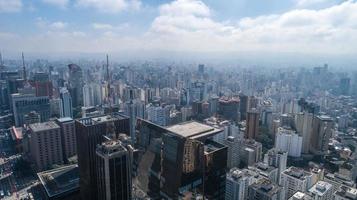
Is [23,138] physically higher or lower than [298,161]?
higher

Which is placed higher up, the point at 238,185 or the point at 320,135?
the point at 320,135

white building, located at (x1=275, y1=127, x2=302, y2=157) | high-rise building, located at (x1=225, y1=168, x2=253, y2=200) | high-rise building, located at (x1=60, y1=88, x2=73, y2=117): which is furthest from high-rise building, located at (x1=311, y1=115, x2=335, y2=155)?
high-rise building, located at (x1=60, y1=88, x2=73, y2=117)

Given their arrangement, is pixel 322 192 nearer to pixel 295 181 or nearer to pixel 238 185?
pixel 295 181

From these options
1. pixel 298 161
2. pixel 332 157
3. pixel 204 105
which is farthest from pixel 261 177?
pixel 204 105

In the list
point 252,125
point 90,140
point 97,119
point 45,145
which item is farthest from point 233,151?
point 45,145

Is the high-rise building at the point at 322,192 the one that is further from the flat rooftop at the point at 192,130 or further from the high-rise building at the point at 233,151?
the high-rise building at the point at 233,151

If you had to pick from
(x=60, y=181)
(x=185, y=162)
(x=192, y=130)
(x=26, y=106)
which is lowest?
(x=60, y=181)

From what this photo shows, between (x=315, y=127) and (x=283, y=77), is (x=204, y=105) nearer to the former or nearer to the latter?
(x=315, y=127)
